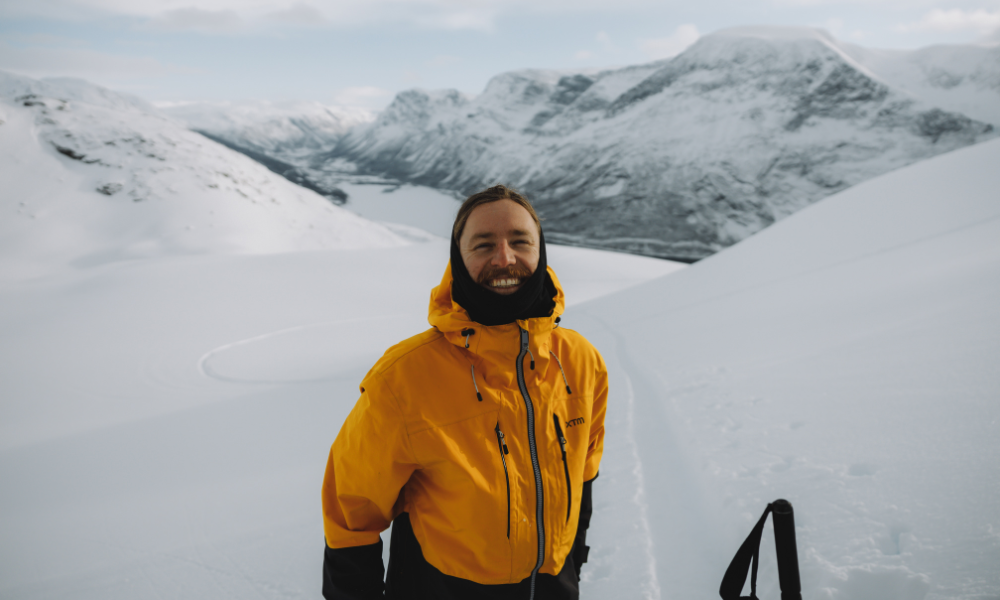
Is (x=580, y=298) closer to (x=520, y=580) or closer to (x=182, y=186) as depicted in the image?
(x=520, y=580)

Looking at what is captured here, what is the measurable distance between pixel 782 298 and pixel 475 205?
238 inches

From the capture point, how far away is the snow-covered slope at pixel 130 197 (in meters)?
19.6

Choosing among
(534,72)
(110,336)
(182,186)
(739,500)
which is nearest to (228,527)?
(739,500)

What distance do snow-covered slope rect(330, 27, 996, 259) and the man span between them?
46015 millimetres

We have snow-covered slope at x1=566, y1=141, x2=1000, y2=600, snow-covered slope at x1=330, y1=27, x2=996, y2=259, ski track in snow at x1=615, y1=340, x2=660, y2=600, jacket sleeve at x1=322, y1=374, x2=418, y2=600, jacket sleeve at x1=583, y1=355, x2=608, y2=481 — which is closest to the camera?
jacket sleeve at x1=322, y1=374, x2=418, y2=600

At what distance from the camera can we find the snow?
2.38 m

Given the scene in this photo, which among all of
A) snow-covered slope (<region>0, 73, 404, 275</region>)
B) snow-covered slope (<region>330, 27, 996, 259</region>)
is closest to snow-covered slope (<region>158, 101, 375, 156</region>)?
snow-covered slope (<region>330, 27, 996, 259</region>)

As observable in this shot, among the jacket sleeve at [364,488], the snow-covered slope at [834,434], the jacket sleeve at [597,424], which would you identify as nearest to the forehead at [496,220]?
the jacket sleeve at [364,488]

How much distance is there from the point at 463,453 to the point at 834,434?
254 centimetres

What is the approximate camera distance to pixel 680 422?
393 centimetres

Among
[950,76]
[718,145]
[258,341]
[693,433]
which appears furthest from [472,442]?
[950,76]

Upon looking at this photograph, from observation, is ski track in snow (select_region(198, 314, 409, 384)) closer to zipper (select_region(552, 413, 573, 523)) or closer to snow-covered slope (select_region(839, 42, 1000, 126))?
zipper (select_region(552, 413, 573, 523))

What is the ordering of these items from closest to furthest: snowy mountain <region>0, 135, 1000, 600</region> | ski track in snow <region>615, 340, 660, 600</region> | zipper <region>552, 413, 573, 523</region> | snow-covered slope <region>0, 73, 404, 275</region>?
zipper <region>552, 413, 573, 523</region>
snowy mountain <region>0, 135, 1000, 600</region>
ski track in snow <region>615, 340, 660, 600</region>
snow-covered slope <region>0, 73, 404, 275</region>

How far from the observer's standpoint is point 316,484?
3.91m
